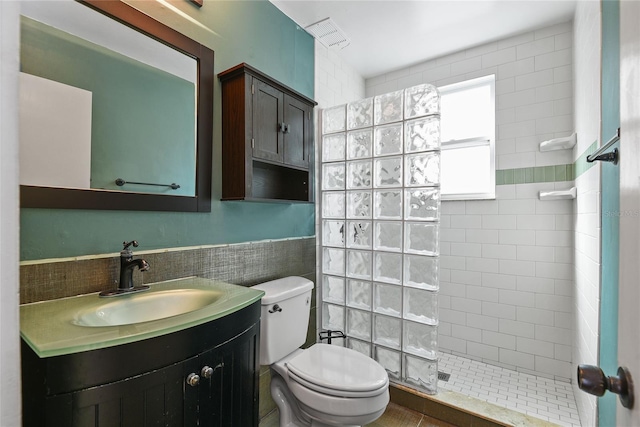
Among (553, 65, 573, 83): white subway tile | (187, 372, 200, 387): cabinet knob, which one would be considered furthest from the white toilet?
(553, 65, 573, 83): white subway tile

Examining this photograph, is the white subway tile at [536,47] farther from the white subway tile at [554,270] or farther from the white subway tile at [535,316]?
the white subway tile at [535,316]

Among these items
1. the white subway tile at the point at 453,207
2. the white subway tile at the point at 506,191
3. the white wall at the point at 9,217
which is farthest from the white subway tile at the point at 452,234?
the white wall at the point at 9,217

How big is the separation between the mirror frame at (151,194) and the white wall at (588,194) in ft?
5.49

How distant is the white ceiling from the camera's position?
6.23ft

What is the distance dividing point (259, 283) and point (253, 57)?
4.33 ft

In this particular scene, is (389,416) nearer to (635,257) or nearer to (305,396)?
(305,396)

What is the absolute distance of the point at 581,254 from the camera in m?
1.66

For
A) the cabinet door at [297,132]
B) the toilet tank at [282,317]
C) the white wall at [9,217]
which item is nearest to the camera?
the white wall at [9,217]

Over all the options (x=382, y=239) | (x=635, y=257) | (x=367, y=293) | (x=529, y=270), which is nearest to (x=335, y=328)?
(x=367, y=293)

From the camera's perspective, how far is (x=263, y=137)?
158 centimetres

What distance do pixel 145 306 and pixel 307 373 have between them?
79 centimetres

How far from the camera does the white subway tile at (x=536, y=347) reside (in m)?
2.14

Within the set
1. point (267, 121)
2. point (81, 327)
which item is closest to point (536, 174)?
point (267, 121)

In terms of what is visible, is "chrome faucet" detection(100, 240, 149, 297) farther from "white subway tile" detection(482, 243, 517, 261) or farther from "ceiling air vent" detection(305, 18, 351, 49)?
"white subway tile" detection(482, 243, 517, 261)
